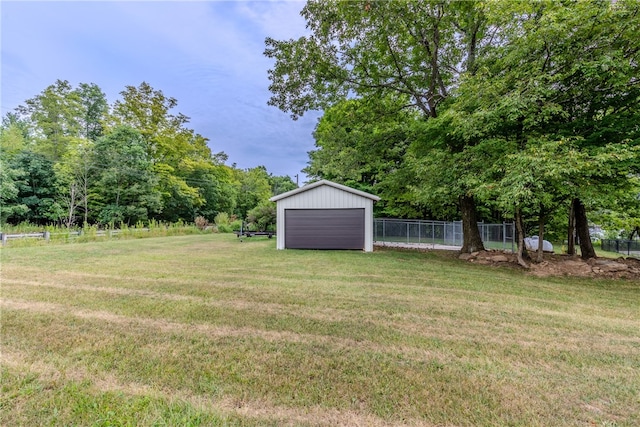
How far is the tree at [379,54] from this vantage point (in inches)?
346

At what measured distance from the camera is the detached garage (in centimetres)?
1138

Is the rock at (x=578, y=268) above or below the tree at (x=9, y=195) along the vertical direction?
below

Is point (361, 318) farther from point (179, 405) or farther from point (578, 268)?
point (578, 268)

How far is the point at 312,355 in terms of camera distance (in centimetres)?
263

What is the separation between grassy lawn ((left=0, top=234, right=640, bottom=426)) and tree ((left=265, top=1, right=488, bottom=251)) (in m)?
5.83

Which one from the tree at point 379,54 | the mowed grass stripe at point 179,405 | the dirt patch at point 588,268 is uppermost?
the tree at point 379,54

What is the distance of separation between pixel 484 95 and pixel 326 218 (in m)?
6.88

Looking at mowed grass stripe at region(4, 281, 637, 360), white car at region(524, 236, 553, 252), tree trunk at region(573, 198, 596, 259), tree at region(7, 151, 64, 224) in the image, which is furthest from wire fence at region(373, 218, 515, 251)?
tree at region(7, 151, 64, 224)

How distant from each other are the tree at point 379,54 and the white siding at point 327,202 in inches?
133

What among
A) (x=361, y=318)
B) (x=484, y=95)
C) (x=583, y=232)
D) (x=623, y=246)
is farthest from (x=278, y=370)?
(x=623, y=246)

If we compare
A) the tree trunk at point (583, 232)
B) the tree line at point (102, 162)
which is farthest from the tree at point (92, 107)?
the tree trunk at point (583, 232)

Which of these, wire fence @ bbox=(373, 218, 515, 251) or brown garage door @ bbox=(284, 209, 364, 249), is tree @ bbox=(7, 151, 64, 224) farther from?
wire fence @ bbox=(373, 218, 515, 251)

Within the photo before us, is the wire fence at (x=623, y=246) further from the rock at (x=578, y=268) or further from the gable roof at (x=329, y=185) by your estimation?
the gable roof at (x=329, y=185)

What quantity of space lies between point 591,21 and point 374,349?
27.5 feet
